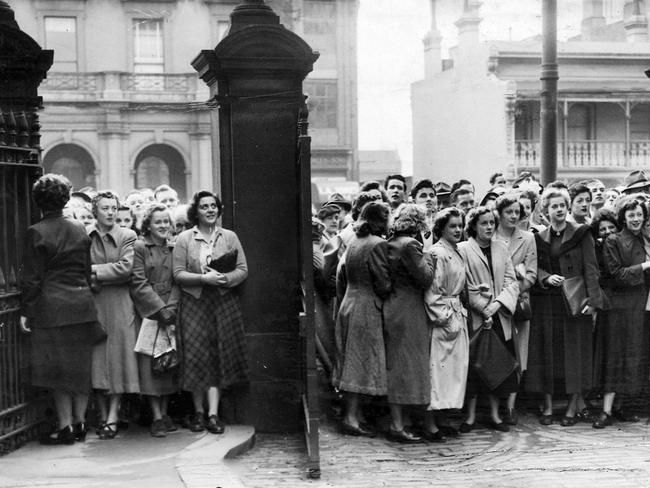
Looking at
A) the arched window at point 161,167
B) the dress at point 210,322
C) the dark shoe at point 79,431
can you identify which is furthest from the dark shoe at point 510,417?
the arched window at point 161,167

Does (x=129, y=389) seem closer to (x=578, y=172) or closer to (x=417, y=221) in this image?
(x=417, y=221)

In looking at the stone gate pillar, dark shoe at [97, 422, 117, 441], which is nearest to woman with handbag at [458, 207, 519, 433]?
the stone gate pillar

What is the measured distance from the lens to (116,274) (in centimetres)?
734

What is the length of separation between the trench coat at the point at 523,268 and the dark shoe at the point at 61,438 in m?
3.85

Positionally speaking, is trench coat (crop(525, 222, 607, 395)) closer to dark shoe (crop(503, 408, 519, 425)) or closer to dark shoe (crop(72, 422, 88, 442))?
dark shoe (crop(503, 408, 519, 425))

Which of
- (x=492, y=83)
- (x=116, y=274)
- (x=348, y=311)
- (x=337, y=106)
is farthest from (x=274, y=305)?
(x=337, y=106)

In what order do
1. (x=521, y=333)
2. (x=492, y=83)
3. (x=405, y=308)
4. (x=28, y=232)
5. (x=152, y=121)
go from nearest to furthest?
(x=28, y=232), (x=405, y=308), (x=521, y=333), (x=492, y=83), (x=152, y=121)

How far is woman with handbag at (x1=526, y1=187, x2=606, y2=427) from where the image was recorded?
27.5ft

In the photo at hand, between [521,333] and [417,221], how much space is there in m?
1.50

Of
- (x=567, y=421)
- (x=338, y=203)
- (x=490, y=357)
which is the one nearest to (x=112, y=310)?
(x=490, y=357)

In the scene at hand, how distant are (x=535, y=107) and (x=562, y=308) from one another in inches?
921

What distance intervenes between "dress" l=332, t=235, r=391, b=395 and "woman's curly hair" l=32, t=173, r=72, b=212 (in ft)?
7.78

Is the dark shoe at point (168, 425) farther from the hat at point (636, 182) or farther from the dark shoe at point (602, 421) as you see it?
the hat at point (636, 182)

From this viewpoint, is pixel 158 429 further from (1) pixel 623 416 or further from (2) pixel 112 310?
(1) pixel 623 416
